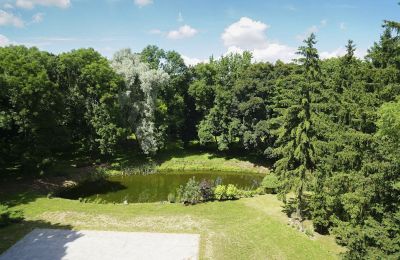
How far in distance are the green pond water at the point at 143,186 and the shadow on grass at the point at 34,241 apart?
868 cm

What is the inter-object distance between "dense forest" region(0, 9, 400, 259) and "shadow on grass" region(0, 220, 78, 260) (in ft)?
32.4

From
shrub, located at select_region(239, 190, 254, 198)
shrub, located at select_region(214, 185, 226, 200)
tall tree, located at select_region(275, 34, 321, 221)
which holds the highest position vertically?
tall tree, located at select_region(275, 34, 321, 221)

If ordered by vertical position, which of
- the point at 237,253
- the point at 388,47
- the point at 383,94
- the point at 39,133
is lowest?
the point at 237,253

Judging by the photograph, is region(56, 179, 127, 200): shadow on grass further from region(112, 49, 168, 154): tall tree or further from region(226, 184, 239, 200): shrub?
region(226, 184, 239, 200): shrub

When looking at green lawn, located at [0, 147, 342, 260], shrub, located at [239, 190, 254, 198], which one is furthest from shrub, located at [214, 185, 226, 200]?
shrub, located at [239, 190, 254, 198]

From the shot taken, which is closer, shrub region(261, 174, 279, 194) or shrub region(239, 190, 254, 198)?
shrub region(239, 190, 254, 198)

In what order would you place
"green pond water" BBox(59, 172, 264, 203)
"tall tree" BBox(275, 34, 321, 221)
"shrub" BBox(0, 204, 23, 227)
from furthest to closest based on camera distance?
1. "green pond water" BBox(59, 172, 264, 203)
2. "shrub" BBox(0, 204, 23, 227)
3. "tall tree" BBox(275, 34, 321, 221)

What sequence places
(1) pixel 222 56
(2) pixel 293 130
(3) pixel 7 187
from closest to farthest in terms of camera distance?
(2) pixel 293 130 < (3) pixel 7 187 < (1) pixel 222 56

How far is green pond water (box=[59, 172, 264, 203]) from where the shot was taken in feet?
109

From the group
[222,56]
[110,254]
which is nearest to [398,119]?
[110,254]

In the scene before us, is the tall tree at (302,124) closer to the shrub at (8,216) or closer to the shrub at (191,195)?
the shrub at (191,195)

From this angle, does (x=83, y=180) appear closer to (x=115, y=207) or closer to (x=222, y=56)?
(x=115, y=207)

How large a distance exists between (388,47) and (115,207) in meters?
22.4

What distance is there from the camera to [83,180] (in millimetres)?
38125
